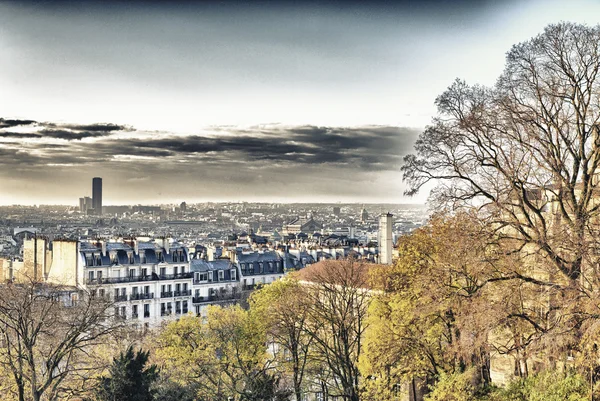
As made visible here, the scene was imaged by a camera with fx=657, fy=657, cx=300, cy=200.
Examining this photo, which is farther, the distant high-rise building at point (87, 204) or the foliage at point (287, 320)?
the distant high-rise building at point (87, 204)

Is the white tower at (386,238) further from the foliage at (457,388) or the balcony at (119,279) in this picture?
the foliage at (457,388)

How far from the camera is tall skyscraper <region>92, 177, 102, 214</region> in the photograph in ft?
354

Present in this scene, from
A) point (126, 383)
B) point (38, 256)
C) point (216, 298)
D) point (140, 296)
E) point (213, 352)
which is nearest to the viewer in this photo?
point (126, 383)

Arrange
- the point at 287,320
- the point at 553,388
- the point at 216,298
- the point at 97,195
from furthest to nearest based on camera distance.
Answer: the point at 97,195
the point at 216,298
the point at 287,320
the point at 553,388

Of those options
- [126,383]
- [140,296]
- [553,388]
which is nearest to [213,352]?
[126,383]

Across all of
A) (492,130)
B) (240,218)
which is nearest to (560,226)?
(492,130)

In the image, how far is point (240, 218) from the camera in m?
163

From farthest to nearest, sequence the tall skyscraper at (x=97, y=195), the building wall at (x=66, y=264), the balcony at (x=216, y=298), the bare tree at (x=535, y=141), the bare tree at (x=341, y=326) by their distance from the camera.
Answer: the tall skyscraper at (x=97, y=195) → the balcony at (x=216, y=298) → the building wall at (x=66, y=264) → the bare tree at (x=341, y=326) → the bare tree at (x=535, y=141)

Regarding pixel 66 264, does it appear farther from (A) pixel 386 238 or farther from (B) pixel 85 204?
(B) pixel 85 204

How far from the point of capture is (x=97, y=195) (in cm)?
11869

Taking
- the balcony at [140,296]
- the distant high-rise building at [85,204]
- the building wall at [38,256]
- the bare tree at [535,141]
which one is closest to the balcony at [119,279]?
the balcony at [140,296]

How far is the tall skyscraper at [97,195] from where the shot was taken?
107800 mm

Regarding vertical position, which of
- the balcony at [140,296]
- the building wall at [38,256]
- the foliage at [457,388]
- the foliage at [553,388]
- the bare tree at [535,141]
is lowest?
the balcony at [140,296]

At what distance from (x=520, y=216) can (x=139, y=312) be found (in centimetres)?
2574
